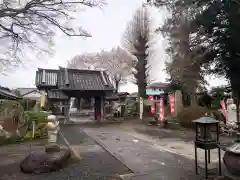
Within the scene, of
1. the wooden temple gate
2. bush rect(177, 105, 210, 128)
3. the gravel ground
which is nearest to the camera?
the gravel ground

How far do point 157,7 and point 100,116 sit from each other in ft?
35.5

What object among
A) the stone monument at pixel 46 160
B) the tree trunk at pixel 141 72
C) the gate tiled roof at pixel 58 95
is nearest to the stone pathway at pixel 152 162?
the stone monument at pixel 46 160

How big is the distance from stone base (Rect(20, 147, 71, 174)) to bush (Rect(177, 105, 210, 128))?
29.5 ft

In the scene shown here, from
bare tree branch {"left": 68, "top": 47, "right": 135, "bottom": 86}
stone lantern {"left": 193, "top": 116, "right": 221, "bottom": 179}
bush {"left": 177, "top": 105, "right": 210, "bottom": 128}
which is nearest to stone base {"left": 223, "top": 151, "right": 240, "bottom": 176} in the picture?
stone lantern {"left": 193, "top": 116, "right": 221, "bottom": 179}

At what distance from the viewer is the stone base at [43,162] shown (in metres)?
5.39

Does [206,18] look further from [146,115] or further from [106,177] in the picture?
[106,177]

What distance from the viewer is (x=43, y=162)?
552 cm

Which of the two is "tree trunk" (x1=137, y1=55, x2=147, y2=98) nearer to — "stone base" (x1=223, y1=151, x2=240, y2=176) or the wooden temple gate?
the wooden temple gate

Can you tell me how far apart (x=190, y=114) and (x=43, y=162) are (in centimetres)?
973

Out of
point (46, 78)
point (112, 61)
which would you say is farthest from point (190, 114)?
point (112, 61)

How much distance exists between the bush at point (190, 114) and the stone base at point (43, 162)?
8.98 metres

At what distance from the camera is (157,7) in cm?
1423

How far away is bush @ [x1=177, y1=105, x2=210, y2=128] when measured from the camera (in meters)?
12.3

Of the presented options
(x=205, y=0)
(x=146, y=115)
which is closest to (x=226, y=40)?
(x=205, y=0)
